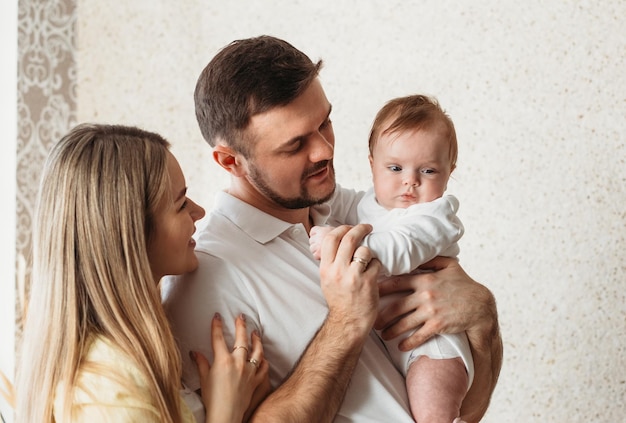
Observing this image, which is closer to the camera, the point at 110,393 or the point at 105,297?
the point at 110,393

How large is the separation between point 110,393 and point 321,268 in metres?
0.53

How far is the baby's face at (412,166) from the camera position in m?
2.00

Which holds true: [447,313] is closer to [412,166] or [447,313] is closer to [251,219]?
[412,166]

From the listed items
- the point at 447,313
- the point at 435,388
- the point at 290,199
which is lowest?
the point at 435,388

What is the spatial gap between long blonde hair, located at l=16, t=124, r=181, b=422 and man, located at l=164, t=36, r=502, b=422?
0.63ft

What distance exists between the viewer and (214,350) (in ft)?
5.50

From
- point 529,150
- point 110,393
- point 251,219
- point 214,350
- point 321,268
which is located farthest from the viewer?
point 529,150

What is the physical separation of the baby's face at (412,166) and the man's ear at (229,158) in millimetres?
341

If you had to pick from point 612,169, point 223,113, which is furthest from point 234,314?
point 612,169

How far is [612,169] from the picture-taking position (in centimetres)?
278

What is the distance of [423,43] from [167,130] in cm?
133

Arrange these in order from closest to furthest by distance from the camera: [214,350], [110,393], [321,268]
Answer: [110,393], [214,350], [321,268]

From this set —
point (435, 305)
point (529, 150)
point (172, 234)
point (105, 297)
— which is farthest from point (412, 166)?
point (529, 150)

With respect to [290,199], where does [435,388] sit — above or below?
below
